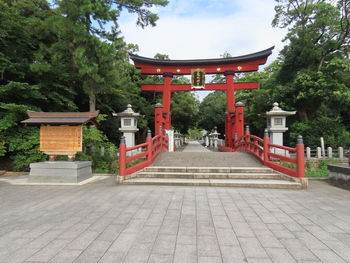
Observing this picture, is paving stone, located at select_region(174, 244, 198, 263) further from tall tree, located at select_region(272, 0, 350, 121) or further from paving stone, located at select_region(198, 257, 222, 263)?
tall tree, located at select_region(272, 0, 350, 121)

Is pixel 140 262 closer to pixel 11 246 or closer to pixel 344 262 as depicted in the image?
pixel 11 246

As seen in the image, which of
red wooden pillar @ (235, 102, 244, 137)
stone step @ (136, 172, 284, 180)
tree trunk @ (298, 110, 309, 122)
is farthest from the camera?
tree trunk @ (298, 110, 309, 122)

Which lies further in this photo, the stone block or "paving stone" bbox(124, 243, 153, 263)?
the stone block

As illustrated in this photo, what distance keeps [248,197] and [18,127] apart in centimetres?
1071

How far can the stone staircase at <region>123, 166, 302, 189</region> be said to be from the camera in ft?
20.4

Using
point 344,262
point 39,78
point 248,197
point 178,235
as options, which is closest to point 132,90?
point 39,78

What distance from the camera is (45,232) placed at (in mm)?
3018

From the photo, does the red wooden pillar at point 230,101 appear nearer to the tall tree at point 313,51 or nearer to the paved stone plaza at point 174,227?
the tall tree at point 313,51

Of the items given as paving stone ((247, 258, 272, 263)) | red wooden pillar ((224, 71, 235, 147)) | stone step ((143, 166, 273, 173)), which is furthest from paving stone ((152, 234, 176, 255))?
red wooden pillar ((224, 71, 235, 147))

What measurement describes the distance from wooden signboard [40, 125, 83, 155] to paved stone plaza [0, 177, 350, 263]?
2254 mm

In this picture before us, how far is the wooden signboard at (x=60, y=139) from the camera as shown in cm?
735

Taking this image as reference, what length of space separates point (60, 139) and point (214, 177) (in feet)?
20.0

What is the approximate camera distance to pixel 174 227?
319 cm

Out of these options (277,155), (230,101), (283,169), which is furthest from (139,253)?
(230,101)
